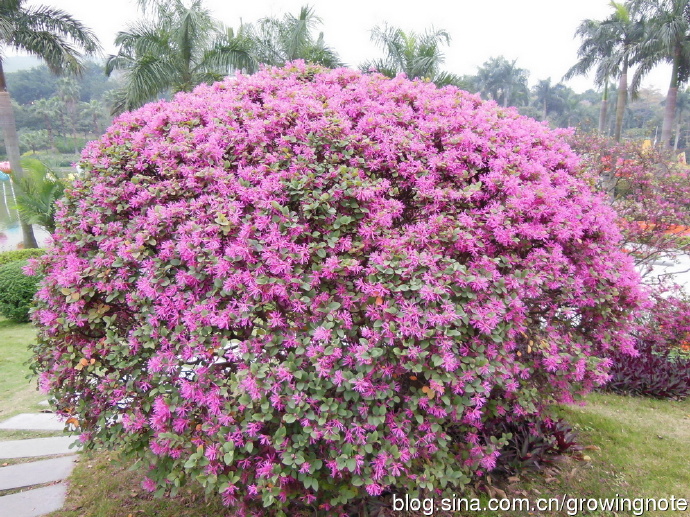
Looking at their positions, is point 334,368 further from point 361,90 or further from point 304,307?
point 361,90

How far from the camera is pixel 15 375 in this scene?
625 cm

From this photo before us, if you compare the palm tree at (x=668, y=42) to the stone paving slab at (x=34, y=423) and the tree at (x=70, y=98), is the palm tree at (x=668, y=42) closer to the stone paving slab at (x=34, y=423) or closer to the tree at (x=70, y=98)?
the stone paving slab at (x=34, y=423)

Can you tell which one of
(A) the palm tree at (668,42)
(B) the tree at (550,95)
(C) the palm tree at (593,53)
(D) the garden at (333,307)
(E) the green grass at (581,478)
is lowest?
(E) the green grass at (581,478)

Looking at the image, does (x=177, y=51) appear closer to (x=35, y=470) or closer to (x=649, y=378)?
(x=35, y=470)

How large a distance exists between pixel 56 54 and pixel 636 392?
17653 mm

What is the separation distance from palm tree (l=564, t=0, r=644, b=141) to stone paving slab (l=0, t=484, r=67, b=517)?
26758mm

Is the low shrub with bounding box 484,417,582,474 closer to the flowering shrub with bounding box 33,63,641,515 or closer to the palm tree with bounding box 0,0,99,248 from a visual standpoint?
the flowering shrub with bounding box 33,63,641,515

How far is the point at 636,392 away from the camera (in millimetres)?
5445

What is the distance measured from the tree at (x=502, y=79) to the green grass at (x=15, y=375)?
6066 cm

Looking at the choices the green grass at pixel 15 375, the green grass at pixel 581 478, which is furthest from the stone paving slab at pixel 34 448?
the green grass at pixel 581 478

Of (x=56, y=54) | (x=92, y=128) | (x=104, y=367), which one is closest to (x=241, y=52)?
(x=56, y=54)

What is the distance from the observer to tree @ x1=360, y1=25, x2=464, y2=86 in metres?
15.9

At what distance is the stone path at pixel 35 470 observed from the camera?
10.2 ft

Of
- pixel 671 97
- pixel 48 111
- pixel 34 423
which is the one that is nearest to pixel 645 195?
pixel 34 423
